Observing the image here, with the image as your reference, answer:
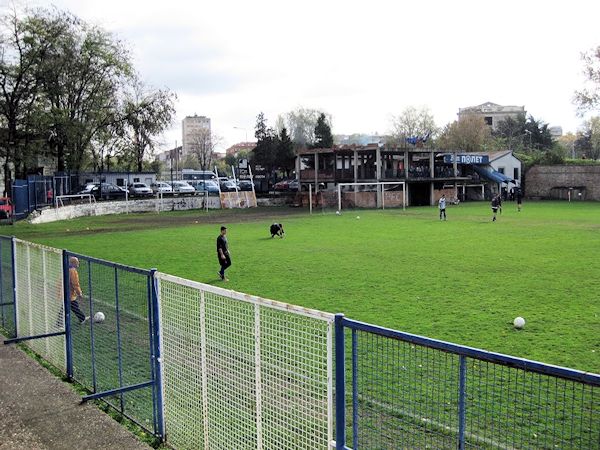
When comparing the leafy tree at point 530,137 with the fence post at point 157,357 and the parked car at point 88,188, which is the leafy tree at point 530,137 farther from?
the fence post at point 157,357

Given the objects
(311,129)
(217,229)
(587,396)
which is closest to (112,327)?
(587,396)

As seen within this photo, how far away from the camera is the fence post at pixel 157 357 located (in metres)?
7.09

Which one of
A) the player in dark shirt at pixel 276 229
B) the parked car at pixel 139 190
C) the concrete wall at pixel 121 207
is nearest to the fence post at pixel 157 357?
the player in dark shirt at pixel 276 229

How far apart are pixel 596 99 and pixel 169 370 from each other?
6736 centimetres

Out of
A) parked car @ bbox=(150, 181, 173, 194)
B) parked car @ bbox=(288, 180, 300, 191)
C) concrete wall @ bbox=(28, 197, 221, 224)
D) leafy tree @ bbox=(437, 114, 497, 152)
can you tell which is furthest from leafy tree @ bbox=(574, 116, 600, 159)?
concrete wall @ bbox=(28, 197, 221, 224)

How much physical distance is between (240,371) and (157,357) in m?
1.76

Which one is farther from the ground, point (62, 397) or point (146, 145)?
point (146, 145)

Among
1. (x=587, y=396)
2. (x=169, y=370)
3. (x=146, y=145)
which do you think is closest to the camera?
(x=169, y=370)

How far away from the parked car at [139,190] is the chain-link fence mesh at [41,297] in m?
48.2

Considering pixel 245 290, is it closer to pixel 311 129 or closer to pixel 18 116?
pixel 18 116

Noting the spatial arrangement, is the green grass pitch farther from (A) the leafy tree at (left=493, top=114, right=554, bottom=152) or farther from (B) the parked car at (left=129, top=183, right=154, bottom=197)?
(A) the leafy tree at (left=493, top=114, right=554, bottom=152)

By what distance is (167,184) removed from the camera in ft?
211

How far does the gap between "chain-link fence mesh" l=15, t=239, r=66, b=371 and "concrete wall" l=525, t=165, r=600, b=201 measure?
62.0 metres

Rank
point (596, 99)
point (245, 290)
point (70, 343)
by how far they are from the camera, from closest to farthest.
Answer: point (70, 343) < point (245, 290) < point (596, 99)
